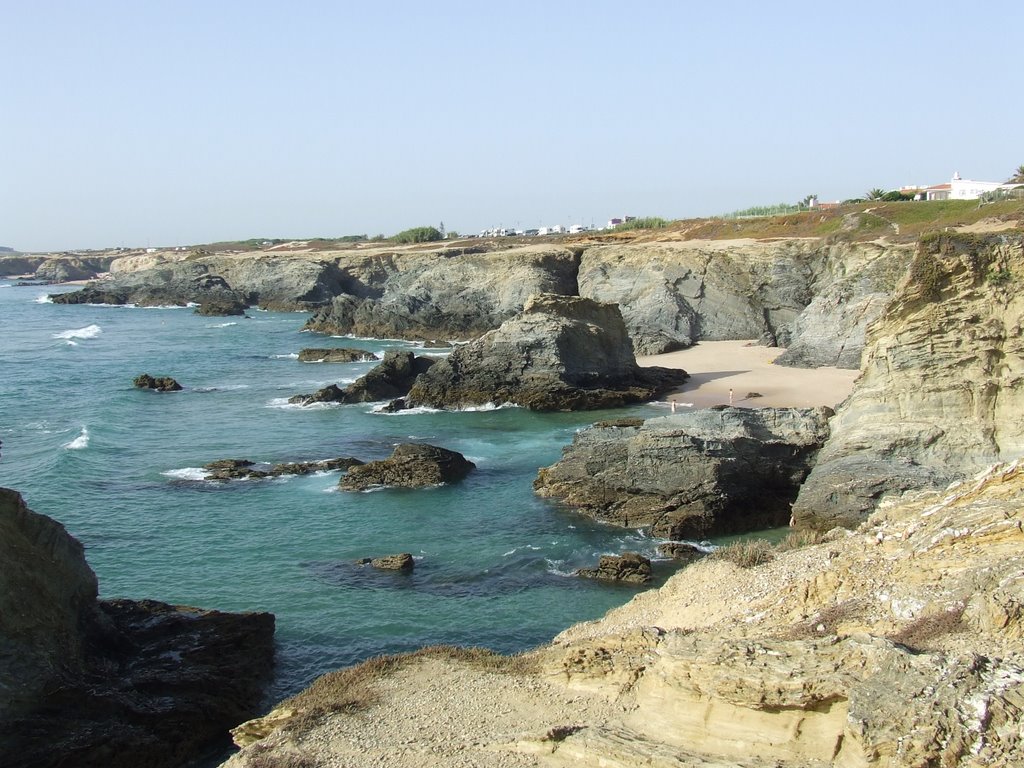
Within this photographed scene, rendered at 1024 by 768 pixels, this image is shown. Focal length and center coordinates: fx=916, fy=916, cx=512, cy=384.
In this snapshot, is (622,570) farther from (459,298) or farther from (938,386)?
(459,298)

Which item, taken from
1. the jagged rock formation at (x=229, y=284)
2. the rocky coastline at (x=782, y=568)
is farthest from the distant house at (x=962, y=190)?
the jagged rock formation at (x=229, y=284)

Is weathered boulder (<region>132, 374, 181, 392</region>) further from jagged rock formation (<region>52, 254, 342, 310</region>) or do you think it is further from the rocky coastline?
jagged rock formation (<region>52, 254, 342, 310</region>)

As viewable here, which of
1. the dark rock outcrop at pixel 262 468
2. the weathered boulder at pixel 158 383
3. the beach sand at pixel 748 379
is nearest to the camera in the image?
the dark rock outcrop at pixel 262 468

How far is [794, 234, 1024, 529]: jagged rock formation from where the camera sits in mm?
21562

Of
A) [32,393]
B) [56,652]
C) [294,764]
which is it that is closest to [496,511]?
[56,652]

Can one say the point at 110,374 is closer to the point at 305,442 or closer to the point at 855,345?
the point at 305,442

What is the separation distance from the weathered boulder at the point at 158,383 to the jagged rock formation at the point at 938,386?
34280 mm

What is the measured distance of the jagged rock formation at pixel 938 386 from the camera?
70.7ft

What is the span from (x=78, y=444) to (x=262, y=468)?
8496 mm

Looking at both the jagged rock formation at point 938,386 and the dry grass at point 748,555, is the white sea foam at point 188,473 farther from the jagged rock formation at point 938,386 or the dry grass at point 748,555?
the dry grass at point 748,555

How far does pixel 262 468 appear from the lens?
31078 mm

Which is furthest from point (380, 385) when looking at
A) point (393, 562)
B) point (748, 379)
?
point (393, 562)

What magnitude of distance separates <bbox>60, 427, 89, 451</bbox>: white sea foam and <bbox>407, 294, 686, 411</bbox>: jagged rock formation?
13.4 meters

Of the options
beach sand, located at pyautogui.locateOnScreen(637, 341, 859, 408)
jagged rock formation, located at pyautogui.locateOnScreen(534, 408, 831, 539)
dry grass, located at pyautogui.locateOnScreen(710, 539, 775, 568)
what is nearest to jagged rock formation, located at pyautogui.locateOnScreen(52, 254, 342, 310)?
beach sand, located at pyautogui.locateOnScreen(637, 341, 859, 408)
